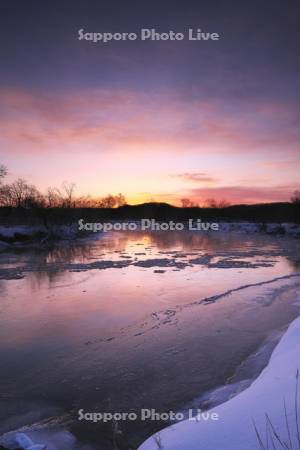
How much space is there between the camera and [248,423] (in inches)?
128

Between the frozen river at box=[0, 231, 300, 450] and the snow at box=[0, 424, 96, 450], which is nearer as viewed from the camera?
the snow at box=[0, 424, 96, 450]

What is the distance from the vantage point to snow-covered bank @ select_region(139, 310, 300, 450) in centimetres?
293

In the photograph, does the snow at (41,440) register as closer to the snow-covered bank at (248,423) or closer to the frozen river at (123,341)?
the frozen river at (123,341)

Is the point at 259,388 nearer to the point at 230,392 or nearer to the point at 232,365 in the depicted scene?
the point at 230,392

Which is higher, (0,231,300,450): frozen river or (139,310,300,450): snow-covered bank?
→ (139,310,300,450): snow-covered bank

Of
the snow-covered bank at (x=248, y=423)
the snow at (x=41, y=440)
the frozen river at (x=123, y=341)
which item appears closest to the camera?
the snow-covered bank at (x=248, y=423)

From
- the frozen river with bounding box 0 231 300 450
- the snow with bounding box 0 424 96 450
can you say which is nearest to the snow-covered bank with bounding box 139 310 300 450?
the frozen river with bounding box 0 231 300 450

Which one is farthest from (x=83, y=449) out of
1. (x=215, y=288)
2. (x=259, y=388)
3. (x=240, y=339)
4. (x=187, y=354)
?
(x=215, y=288)

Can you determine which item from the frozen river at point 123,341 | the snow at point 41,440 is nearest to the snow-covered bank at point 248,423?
the frozen river at point 123,341

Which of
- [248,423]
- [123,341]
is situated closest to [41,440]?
[248,423]

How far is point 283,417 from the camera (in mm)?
3100

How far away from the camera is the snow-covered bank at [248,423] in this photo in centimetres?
293

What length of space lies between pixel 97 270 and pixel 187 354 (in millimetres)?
10786

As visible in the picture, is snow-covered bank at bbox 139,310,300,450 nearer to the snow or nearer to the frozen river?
the frozen river
